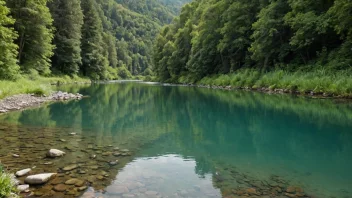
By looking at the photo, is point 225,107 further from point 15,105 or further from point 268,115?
point 15,105

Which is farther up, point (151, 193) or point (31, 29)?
point (31, 29)

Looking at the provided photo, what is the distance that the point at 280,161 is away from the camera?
5902 millimetres

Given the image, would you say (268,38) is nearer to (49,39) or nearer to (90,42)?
(49,39)

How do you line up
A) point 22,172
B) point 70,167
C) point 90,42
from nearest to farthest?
point 22,172 < point 70,167 < point 90,42

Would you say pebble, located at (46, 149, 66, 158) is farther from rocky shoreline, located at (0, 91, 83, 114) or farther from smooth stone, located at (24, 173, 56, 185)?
rocky shoreline, located at (0, 91, 83, 114)

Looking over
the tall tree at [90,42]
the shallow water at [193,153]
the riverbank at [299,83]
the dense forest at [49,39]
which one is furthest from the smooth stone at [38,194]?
the tall tree at [90,42]

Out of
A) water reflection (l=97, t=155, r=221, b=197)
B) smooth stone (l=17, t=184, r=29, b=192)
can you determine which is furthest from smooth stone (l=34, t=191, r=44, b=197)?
water reflection (l=97, t=155, r=221, b=197)

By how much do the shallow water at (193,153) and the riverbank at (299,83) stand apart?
6.07 m

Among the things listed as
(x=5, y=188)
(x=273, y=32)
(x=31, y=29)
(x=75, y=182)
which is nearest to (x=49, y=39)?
(x=31, y=29)

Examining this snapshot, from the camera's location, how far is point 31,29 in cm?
2608

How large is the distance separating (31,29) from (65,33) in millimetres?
17151

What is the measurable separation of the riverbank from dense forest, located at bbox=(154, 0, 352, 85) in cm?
107

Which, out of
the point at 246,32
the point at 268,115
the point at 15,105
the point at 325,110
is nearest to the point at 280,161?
the point at 268,115

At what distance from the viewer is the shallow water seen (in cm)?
451
